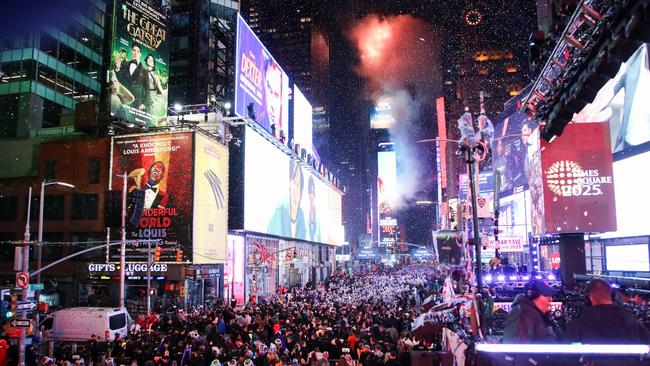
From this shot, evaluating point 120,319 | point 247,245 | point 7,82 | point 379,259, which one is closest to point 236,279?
point 247,245

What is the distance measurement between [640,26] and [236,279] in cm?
4216

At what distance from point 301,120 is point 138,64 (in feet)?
122

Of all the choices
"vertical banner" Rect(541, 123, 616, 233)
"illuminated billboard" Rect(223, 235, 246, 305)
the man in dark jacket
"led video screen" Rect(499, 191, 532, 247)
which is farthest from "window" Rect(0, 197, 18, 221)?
the man in dark jacket

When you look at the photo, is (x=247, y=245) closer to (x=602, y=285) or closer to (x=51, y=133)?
(x=51, y=133)

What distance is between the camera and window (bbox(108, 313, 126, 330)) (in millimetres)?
23453

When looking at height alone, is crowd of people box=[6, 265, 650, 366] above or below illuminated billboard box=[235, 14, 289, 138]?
below

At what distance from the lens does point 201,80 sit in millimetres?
62906

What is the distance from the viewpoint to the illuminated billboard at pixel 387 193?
178625mm

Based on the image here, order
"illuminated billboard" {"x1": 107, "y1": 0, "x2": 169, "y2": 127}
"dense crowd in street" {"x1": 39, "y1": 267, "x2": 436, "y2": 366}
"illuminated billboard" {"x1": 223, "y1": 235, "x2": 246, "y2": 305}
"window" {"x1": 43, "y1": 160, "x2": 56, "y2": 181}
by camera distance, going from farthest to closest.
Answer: "illuminated billboard" {"x1": 223, "y1": 235, "x2": 246, "y2": 305}
"window" {"x1": 43, "y1": 160, "x2": 56, "y2": 181}
"illuminated billboard" {"x1": 107, "y1": 0, "x2": 169, "y2": 127}
"dense crowd in street" {"x1": 39, "y1": 267, "x2": 436, "y2": 366}

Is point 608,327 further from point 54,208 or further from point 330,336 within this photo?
point 54,208

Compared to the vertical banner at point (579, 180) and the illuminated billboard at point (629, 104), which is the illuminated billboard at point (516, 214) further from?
the vertical banner at point (579, 180)

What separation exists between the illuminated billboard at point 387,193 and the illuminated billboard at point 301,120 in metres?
102

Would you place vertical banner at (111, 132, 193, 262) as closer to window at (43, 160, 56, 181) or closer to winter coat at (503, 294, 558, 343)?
window at (43, 160, 56, 181)

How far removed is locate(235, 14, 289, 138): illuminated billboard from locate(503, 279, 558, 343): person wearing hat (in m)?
42.6
